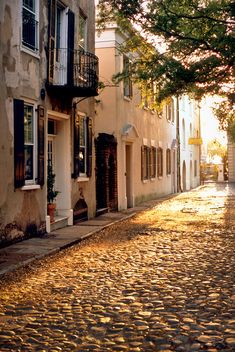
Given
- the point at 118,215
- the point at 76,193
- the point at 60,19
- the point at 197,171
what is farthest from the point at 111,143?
the point at 197,171

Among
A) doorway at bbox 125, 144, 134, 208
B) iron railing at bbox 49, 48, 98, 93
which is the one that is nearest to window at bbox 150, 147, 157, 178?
doorway at bbox 125, 144, 134, 208

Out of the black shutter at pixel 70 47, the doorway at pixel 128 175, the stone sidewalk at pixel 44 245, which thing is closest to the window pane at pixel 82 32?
the black shutter at pixel 70 47

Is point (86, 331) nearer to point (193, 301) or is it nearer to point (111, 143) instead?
Answer: point (193, 301)

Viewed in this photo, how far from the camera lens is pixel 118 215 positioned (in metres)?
17.3

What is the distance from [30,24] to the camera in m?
11.5

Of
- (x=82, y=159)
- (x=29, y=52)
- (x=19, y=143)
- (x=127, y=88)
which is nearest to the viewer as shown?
(x=19, y=143)

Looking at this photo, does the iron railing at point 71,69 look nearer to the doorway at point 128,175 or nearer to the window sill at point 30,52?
the window sill at point 30,52

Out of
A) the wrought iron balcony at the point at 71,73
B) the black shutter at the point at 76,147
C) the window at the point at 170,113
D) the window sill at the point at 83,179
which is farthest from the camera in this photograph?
the window at the point at 170,113

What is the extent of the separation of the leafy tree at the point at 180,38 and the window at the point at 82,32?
56 centimetres

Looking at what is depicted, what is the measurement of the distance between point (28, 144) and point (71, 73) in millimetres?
2741

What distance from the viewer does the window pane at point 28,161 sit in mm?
11382

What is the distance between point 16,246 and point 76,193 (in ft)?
15.2

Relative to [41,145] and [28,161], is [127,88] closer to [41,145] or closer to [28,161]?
[41,145]

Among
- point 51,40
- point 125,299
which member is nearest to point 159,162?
point 51,40
